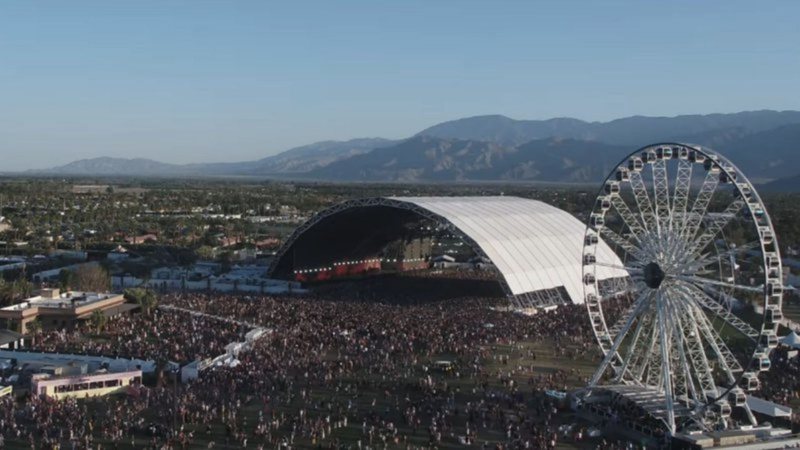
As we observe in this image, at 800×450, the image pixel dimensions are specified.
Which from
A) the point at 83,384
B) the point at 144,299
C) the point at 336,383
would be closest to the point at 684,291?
the point at 336,383

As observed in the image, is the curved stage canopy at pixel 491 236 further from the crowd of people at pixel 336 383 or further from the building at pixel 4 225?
the building at pixel 4 225

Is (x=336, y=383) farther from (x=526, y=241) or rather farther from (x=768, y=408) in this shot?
(x=526, y=241)

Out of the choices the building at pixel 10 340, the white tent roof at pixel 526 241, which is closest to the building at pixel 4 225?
the white tent roof at pixel 526 241

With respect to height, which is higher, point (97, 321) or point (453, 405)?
point (97, 321)

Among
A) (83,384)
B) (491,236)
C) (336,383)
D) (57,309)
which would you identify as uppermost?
(491,236)

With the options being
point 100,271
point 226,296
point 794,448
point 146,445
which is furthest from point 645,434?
point 100,271

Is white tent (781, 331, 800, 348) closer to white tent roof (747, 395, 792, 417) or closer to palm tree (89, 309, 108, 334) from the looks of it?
white tent roof (747, 395, 792, 417)
